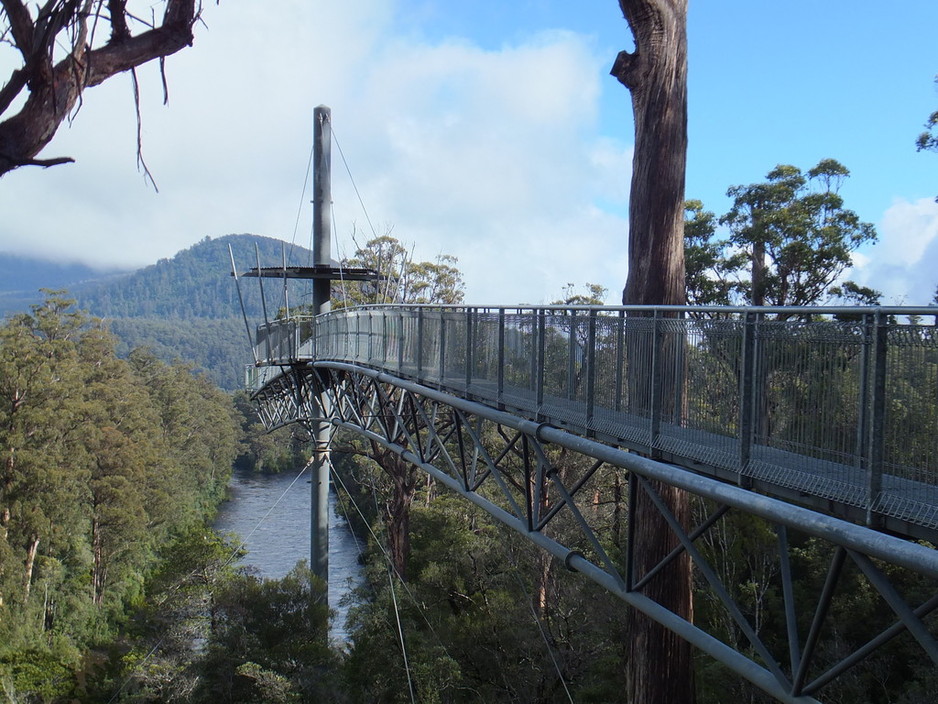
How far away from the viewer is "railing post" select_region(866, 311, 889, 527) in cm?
353

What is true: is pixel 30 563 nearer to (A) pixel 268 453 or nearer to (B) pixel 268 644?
(B) pixel 268 644

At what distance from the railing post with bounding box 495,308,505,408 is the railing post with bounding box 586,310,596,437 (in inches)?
61.5

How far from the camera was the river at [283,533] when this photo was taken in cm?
3209

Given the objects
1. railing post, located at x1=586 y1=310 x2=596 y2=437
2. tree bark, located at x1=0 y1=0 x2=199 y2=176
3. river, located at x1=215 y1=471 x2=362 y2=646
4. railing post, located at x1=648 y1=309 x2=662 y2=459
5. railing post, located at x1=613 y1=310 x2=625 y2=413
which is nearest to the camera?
tree bark, located at x1=0 y1=0 x2=199 y2=176

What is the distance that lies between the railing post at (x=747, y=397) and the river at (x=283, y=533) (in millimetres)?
19193

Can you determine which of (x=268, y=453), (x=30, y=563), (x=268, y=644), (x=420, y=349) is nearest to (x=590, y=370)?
(x=420, y=349)

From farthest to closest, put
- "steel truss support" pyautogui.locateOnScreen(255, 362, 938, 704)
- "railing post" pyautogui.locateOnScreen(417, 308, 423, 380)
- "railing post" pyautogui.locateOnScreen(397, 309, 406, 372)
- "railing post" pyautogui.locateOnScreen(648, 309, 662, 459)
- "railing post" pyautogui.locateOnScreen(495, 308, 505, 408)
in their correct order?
"railing post" pyautogui.locateOnScreen(397, 309, 406, 372) → "railing post" pyautogui.locateOnScreen(417, 308, 423, 380) → "railing post" pyautogui.locateOnScreen(495, 308, 505, 408) → "railing post" pyautogui.locateOnScreen(648, 309, 662, 459) → "steel truss support" pyautogui.locateOnScreen(255, 362, 938, 704)

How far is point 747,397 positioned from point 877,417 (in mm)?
894

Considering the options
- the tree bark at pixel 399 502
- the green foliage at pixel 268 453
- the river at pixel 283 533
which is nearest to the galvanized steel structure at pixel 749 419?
the tree bark at pixel 399 502

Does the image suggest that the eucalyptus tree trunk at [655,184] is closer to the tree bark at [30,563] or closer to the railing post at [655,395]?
the railing post at [655,395]

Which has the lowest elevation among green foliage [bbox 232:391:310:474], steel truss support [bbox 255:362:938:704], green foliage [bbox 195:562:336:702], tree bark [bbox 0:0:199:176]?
green foliage [bbox 232:391:310:474]

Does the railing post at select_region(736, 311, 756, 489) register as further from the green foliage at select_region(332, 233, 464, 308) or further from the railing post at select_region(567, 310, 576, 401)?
the green foliage at select_region(332, 233, 464, 308)

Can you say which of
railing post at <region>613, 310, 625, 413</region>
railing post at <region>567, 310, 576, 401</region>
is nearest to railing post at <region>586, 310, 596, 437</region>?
railing post at <region>613, 310, 625, 413</region>

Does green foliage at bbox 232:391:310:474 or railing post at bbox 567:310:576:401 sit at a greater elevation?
railing post at bbox 567:310:576:401
